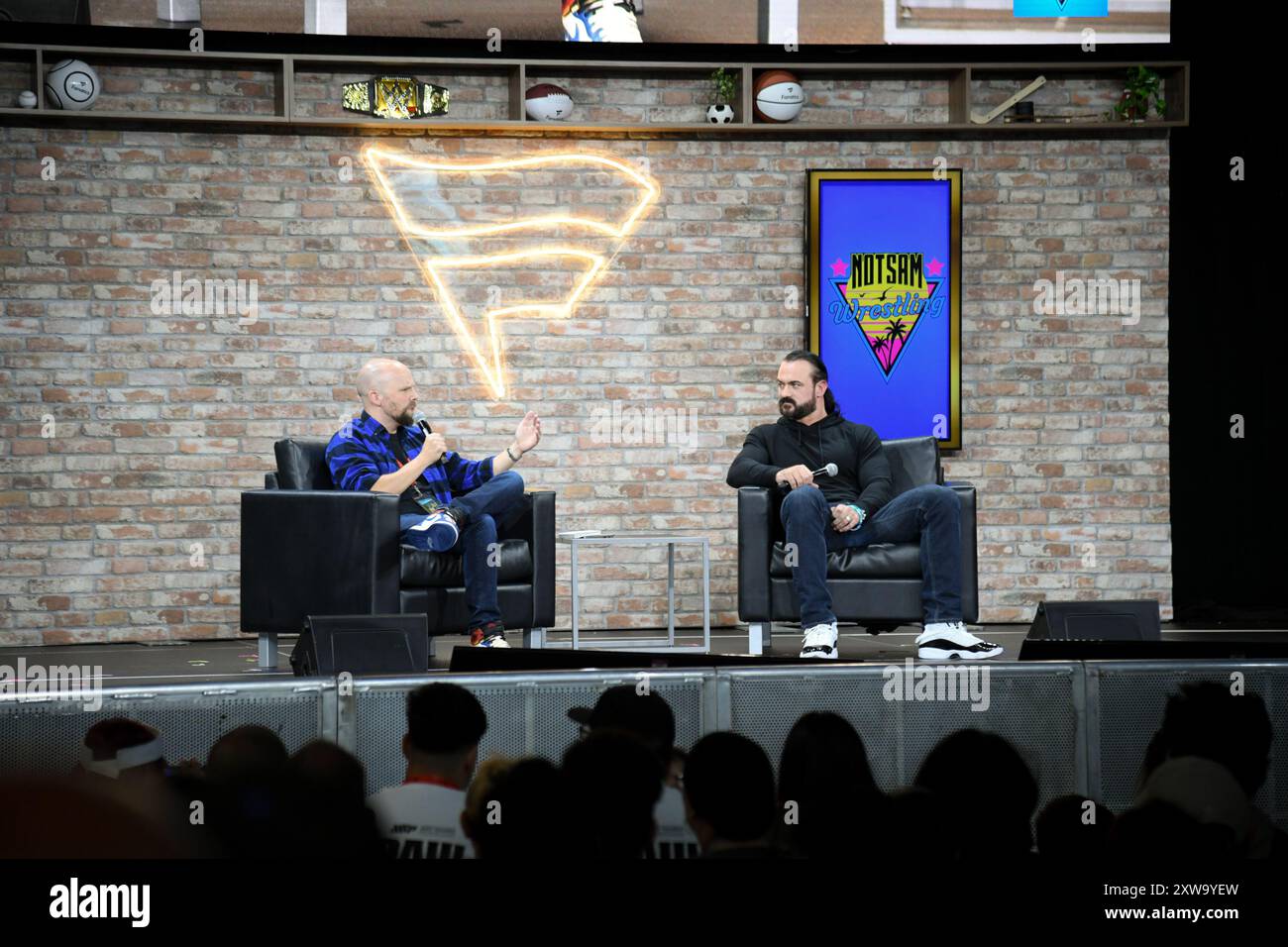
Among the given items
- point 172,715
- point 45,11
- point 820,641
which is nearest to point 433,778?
point 172,715

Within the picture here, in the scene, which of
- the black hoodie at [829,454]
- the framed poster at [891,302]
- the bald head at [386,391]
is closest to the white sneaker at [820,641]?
the black hoodie at [829,454]

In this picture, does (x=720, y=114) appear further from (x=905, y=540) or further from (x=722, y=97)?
(x=905, y=540)

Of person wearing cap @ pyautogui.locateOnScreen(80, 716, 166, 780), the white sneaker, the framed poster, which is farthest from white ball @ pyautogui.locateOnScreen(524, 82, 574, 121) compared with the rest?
person wearing cap @ pyautogui.locateOnScreen(80, 716, 166, 780)

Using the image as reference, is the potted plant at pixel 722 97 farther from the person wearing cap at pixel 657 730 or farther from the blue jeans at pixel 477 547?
the person wearing cap at pixel 657 730

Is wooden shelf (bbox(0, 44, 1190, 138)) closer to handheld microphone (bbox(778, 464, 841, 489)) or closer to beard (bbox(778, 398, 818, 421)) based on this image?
beard (bbox(778, 398, 818, 421))

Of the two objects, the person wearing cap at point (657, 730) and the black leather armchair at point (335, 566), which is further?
the black leather armchair at point (335, 566)

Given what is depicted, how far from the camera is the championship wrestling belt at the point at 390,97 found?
235 inches

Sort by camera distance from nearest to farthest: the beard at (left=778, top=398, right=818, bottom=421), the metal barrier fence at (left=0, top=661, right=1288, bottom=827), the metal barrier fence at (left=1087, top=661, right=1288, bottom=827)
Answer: the metal barrier fence at (left=0, top=661, right=1288, bottom=827) < the metal barrier fence at (left=1087, top=661, right=1288, bottom=827) < the beard at (left=778, top=398, right=818, bottom=421)

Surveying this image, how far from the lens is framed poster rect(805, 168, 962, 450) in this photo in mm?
6105

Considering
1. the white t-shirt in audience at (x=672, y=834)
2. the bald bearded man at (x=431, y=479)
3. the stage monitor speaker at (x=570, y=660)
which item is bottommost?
the white t-shirt in audience at (x=672, y=834)

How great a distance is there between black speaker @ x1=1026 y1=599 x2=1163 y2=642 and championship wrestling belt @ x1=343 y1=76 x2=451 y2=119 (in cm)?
377

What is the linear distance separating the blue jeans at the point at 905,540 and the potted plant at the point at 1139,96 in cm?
247
